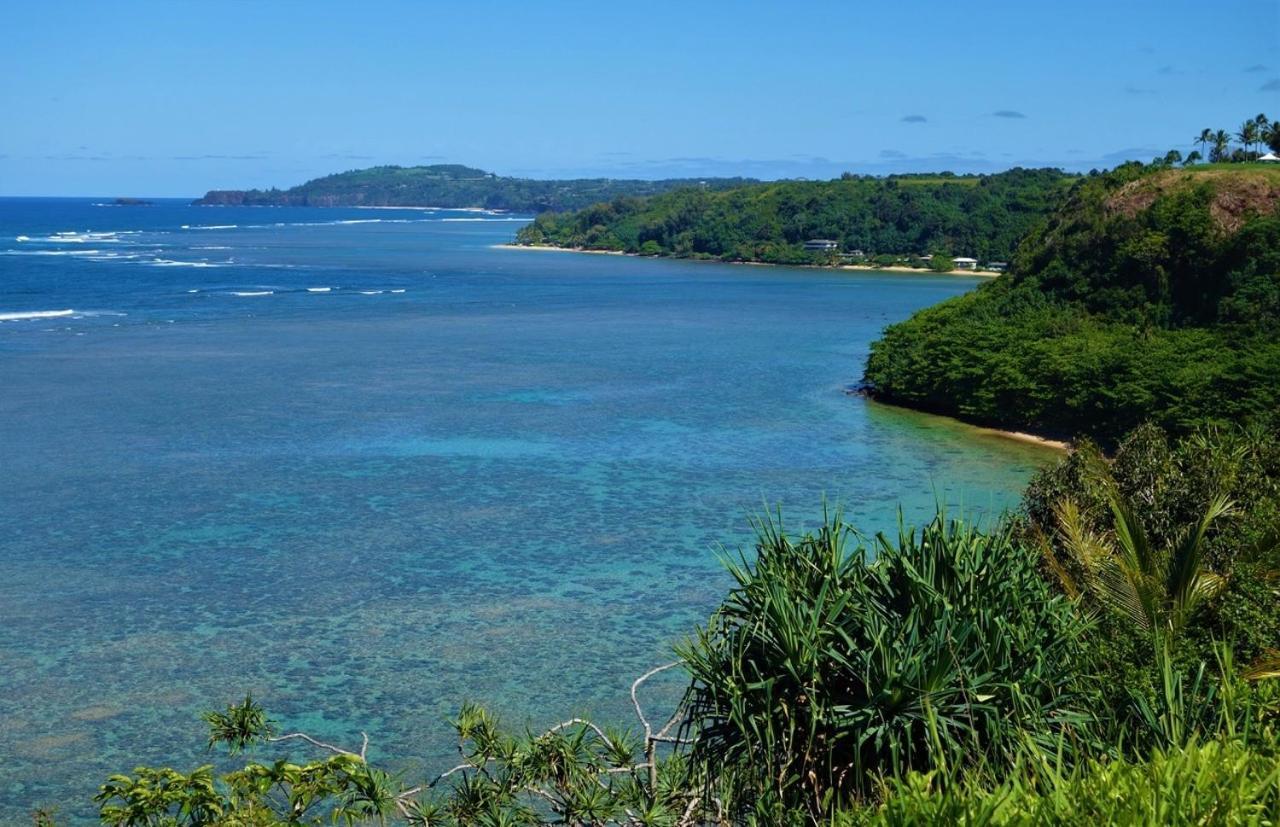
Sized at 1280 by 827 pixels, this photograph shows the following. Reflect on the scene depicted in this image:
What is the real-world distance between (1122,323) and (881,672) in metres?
50.9

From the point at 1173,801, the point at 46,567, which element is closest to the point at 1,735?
the point at 46,567

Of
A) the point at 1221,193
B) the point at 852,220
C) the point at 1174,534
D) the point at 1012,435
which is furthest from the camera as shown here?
the point at 852,220

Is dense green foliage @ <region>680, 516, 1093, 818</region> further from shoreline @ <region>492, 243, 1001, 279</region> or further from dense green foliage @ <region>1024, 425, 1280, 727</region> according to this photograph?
shoreline @ <region>492, 243, 1001, 279</region>

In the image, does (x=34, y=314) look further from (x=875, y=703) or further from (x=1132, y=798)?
(x=1132, y=798)

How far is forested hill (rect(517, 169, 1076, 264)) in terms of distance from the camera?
6225 inches

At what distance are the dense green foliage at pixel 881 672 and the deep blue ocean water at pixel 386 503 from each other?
8870 mm

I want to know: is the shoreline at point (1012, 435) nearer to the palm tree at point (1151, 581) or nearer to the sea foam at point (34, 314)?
the palm tree at point (1151, 581)

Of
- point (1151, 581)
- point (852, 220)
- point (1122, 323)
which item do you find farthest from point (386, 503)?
point (852, 220)

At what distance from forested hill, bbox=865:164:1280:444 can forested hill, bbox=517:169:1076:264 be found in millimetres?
82001

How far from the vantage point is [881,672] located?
1216cm

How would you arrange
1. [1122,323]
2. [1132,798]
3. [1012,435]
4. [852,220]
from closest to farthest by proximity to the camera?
[1132,798]
[1012,435]
[1122,323]
[852,220]

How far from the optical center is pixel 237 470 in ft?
134

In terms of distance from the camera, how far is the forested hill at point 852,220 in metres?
158

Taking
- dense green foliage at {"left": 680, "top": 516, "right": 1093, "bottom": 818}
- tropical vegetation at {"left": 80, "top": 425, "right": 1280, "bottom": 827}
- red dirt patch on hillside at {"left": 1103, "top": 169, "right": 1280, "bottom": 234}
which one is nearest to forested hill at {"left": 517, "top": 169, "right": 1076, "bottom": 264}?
red dirt patch on hillside at {"left": 1103, "top": 169, "right": 1280, "bottom": 234}
